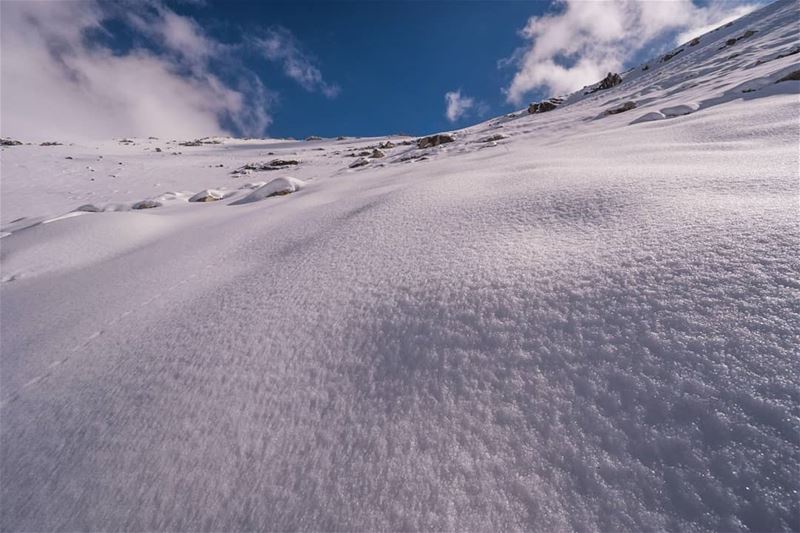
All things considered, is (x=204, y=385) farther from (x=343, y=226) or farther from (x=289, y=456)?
(x=343, y=226)

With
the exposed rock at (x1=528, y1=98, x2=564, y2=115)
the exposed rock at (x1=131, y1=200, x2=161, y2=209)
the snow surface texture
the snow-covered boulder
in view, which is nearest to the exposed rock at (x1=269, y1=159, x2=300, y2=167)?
the exposed rock at (x1=131, y1=200, x2=161, y2=209)

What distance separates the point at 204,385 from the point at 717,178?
2.49 m

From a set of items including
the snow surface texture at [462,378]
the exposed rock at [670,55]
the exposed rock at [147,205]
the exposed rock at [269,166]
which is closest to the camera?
the snow surface texture at [462,378]

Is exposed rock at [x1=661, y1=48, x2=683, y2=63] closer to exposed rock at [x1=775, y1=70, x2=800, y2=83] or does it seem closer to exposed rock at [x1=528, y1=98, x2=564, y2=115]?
exposed rock at [x1=528, y1=98, x2=564, y2=115]

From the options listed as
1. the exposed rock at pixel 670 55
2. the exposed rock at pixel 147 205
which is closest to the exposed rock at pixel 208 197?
the exposed rock at pixel 147 205

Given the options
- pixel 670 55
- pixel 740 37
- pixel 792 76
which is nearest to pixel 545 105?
Result: pixel 670 55

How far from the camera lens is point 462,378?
93 cm

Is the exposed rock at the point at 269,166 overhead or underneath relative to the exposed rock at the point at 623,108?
overhead

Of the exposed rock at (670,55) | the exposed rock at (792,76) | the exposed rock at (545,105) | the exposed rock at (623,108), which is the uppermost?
the exposed rock at (670,55)

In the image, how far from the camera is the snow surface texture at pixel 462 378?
664 millimetres

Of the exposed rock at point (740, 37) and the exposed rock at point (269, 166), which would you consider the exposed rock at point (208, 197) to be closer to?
the exposed rock at point (269, 166)

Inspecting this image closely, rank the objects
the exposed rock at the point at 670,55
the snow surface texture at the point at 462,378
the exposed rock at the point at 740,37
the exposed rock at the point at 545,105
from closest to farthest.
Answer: the snow surface texture at the point at 462,378
the exposed rock at the point at 740,37
the exposed rock at the point at 670,55
the exposed rock at the point at 545,105

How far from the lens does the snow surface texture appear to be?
0.66m

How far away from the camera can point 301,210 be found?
3438 millimetres
